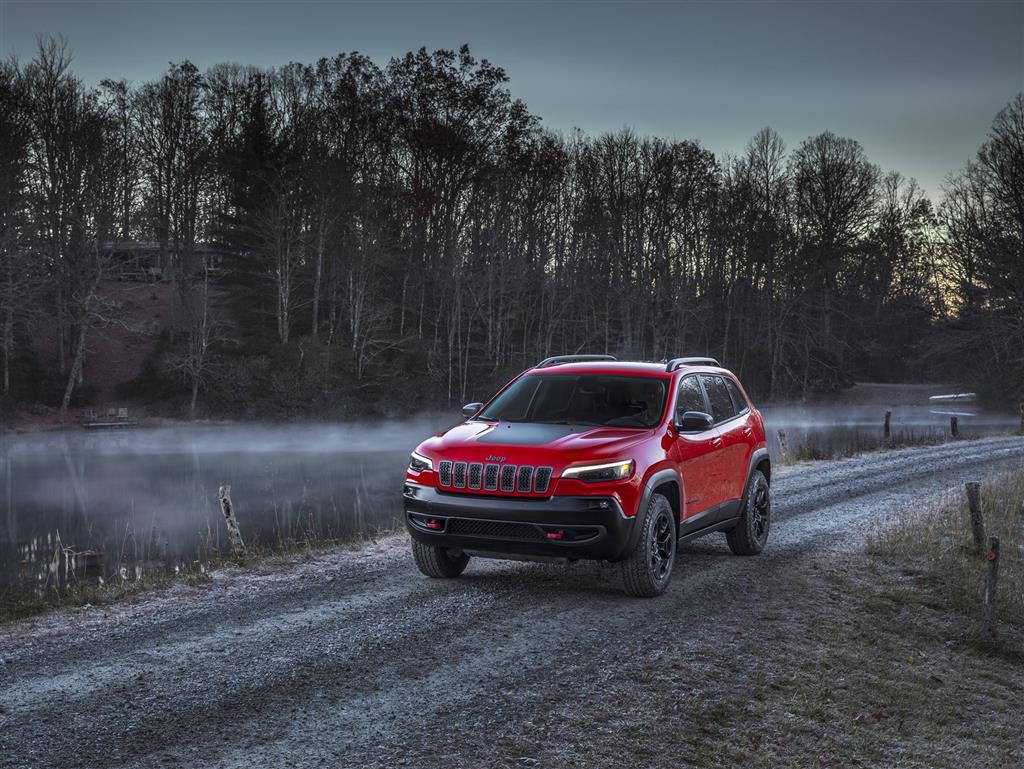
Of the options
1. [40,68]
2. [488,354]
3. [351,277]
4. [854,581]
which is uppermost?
[40,68]

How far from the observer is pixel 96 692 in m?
6.87

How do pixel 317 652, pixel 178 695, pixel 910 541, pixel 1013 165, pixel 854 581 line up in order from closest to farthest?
pixel 178 695
pixel 317 652
pixel 854 581
pixel 910 541
pixel 1013 165

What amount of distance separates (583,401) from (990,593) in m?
4.07

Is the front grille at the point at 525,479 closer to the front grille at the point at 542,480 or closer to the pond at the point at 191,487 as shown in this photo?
the front grille at the point at 542,480

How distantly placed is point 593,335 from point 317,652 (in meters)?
46.3

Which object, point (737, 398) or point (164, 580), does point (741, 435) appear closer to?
point (737, 398)

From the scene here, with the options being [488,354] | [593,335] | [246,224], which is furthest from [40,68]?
[593,335]

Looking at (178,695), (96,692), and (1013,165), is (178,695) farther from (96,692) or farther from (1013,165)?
(1013,165)

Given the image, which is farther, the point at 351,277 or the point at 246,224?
the point at 246,224

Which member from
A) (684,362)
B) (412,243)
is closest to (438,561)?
(684,362)

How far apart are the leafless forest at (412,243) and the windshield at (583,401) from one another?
3493 centimetres

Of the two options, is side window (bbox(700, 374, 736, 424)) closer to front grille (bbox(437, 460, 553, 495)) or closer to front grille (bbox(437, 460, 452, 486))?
front grille (bbox(437, 460, 553, 495))

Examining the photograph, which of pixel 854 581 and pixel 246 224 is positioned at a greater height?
pixel 246 224

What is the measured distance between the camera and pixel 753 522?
38.9 ft
